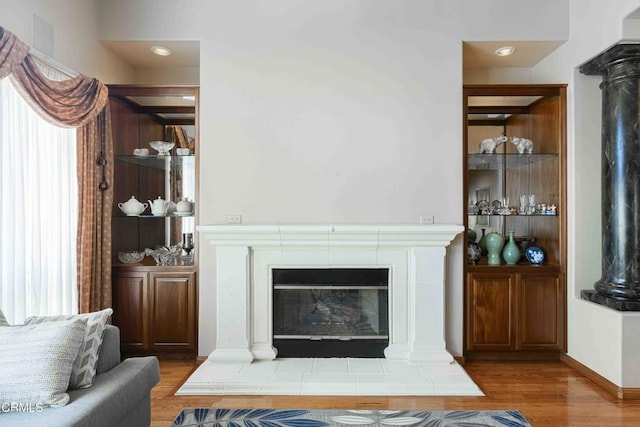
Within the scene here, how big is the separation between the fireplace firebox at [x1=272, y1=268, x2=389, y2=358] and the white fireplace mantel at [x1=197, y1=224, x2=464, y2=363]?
85 mm

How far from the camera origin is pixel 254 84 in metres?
3.46

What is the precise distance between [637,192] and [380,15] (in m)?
2.53

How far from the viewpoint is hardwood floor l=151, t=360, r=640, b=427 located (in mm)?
2582

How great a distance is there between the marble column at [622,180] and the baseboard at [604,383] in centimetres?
58

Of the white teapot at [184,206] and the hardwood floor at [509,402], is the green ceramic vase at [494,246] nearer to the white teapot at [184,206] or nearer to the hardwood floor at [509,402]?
the hardwood floor at [509,402]

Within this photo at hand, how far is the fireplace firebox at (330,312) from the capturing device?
11.2ft

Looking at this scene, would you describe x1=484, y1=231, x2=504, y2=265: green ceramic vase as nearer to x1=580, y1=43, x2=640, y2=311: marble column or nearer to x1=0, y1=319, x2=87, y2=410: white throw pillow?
x1=580, y1=43, x2=640, y2=311: marble column

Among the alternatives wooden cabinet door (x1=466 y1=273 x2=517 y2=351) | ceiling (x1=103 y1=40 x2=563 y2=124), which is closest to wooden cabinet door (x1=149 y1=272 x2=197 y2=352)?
ceiling (x1=103 y1=40 x2=563 y2=124)

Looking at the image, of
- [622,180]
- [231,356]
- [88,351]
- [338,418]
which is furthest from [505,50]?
[88,351]

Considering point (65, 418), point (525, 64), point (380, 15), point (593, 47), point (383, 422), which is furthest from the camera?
point (525, 64)

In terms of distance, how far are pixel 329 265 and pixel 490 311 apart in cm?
153

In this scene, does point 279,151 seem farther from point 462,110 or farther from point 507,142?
point 507,142

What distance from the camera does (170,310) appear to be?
348 centimetres

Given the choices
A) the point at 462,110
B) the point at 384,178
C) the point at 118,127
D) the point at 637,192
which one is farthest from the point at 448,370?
the point at 118,127
